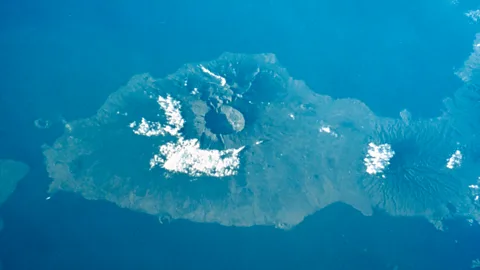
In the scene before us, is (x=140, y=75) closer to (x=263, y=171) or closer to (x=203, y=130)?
(x=203, y=130)

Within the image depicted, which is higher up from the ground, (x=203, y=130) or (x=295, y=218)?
(x=203, y=130)

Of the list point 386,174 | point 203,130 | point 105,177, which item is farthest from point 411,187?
point 105,177

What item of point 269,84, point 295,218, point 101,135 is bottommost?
point 295,218

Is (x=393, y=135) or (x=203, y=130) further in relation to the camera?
(x=393, y=135)

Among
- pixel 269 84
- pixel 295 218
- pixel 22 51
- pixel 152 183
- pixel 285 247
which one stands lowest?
pixel 285 247

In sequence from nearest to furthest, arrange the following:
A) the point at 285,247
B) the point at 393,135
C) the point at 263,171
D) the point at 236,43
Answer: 1. the point at 285,247
2. the point at 263,171
3. the point at 393,135
4. the point at 236,43

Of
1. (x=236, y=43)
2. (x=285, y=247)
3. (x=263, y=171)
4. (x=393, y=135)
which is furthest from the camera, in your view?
(x=236, y=43)

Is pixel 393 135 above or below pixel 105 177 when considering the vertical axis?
above

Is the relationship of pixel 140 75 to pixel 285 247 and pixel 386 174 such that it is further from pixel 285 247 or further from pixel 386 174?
pixel 386 174

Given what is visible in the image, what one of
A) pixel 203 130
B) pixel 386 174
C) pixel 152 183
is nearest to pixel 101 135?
pixel 152 183
